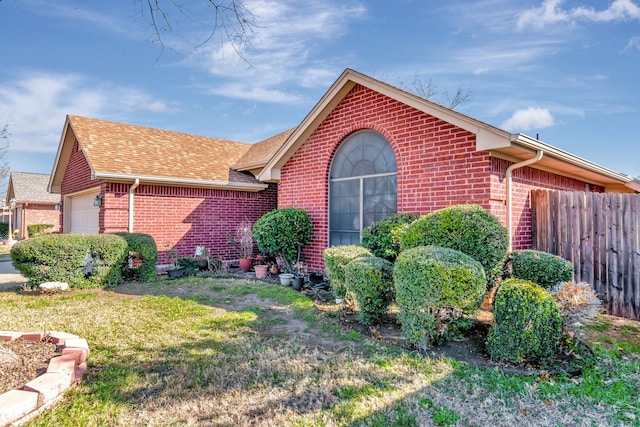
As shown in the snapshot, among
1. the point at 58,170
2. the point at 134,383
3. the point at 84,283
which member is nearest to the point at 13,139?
the point at 58,170

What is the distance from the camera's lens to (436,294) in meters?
3.98

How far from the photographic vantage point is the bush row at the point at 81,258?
7285 millimetres

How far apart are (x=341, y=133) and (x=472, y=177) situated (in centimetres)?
348

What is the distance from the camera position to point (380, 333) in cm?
480

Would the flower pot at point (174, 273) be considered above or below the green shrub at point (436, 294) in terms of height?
below

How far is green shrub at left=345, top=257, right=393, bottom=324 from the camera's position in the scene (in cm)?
496

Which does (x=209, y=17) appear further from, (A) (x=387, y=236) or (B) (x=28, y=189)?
(B) (x=28, y=189)

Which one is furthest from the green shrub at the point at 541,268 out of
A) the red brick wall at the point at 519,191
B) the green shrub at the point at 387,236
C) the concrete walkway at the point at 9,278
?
the concrete walkway at the point at 9,278

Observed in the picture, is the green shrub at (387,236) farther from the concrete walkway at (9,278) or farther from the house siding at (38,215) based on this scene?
the house siding at (38,215)

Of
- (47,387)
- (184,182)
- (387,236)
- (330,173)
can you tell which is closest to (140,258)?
(184,182)

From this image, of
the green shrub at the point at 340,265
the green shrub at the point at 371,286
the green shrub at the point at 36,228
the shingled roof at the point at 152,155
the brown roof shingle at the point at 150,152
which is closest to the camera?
the green shrub at the point at 371,286

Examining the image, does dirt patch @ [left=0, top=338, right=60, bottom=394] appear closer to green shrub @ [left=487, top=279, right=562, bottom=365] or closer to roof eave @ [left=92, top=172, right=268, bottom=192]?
green shrub @ [left=487, top=279, right=562, bottom=365]

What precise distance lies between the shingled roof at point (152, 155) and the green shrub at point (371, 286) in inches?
292

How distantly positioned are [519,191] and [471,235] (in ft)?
8.85
